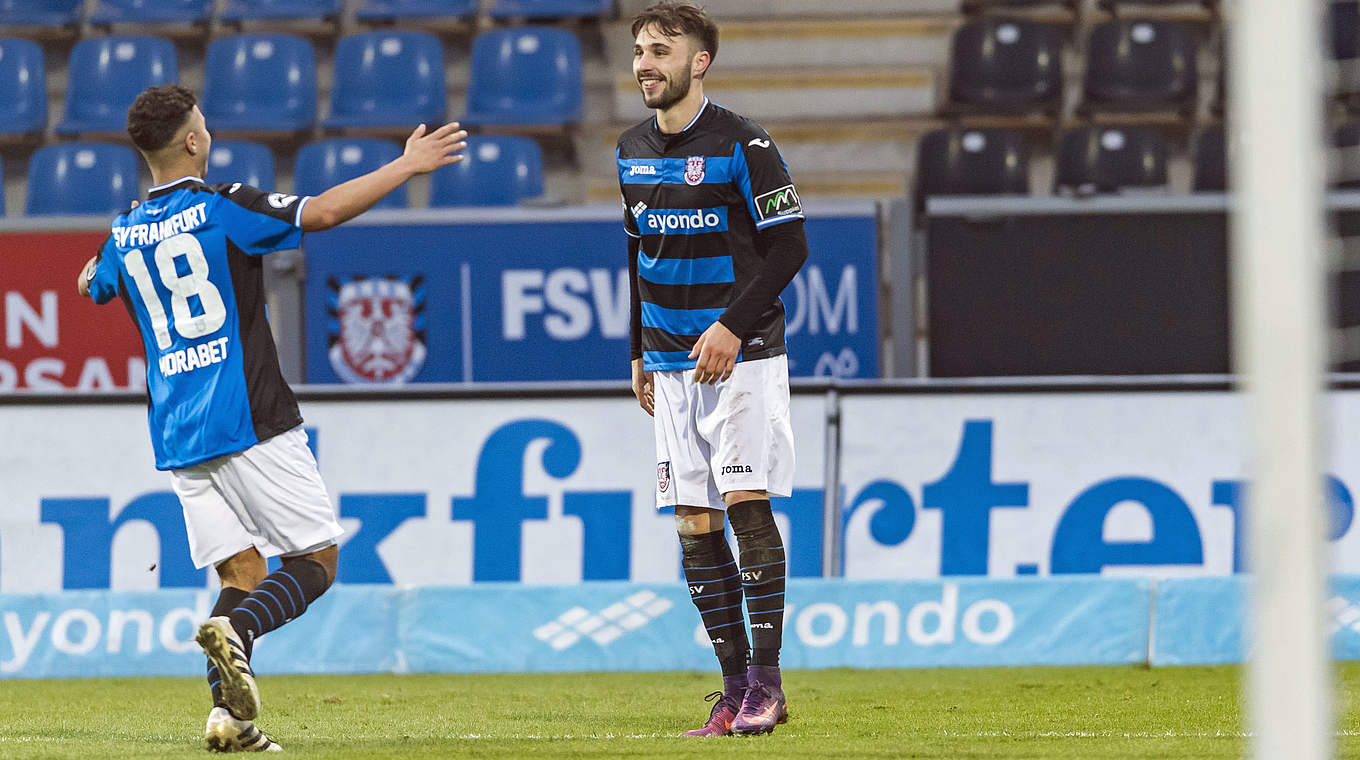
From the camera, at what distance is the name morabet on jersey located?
4.35 metres

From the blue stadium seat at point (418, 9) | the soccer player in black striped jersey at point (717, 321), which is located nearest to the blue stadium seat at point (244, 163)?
the blue stadium seat at point (418, 9)

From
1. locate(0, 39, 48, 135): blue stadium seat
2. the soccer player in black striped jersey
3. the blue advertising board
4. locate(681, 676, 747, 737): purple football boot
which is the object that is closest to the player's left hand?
the soccer player in black striped jersey

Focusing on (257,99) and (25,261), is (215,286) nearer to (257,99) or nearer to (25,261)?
(25,261)

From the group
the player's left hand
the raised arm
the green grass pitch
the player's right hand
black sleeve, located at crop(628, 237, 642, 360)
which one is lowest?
the green grass pitch

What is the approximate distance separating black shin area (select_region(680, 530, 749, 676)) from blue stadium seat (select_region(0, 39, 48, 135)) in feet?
27.8

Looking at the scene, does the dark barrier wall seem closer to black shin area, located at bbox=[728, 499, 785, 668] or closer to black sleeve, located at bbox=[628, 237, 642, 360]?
black sleeve, located at bbox=[628, 237, 642, 360]

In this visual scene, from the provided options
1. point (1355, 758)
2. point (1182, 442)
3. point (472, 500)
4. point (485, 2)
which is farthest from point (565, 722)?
point (485, 2)

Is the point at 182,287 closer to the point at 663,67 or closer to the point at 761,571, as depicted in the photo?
the point at 663,67

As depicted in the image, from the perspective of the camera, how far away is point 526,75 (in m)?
11.6

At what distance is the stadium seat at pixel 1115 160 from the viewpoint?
10.4m

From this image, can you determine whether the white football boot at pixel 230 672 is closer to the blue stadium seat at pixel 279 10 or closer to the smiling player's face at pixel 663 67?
the smiling player's face at pixel 663 67

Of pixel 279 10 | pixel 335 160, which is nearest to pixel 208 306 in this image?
pixel 335 160

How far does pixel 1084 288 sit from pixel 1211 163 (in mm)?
2707

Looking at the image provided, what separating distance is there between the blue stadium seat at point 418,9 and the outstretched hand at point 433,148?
7.96 m
